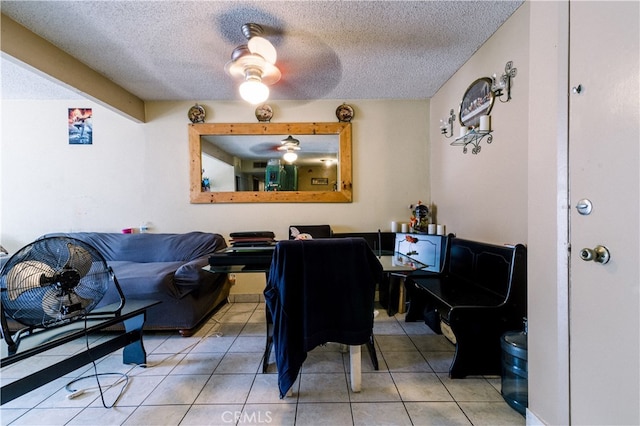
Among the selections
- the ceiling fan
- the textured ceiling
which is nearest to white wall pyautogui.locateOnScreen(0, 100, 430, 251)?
the textured ceiling

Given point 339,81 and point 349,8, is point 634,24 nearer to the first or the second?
point 349,8

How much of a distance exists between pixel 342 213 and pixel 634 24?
2.65 metres

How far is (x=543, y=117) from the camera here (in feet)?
3.91

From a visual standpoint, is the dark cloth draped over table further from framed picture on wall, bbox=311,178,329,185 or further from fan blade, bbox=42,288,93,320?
framed picture on wall, bbox=311,178,329,185

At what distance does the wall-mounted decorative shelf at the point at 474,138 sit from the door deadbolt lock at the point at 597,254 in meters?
1.36

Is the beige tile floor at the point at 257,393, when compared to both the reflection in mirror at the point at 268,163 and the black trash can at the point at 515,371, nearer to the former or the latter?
the black trash can at the point at 515,371

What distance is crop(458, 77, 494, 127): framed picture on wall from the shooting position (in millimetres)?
2060

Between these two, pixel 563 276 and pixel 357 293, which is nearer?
pixel 563 276

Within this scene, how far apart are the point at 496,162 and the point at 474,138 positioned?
13.6 inches

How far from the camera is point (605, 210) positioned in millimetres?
956

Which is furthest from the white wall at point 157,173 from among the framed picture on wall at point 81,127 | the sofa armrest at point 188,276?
the sofa armrest at point 188,276

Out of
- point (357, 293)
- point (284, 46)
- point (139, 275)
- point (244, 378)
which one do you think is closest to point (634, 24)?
point (357, 293)

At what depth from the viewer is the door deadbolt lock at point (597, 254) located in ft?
Result: 3.09

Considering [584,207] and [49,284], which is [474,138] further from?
[49,284]
